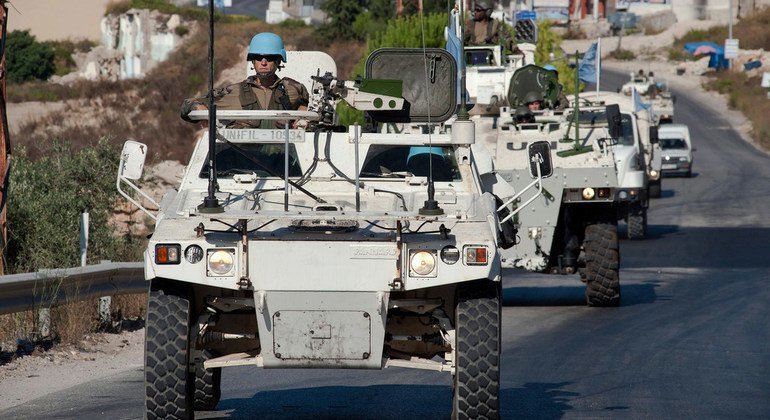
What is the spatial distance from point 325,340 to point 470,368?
2.54ft

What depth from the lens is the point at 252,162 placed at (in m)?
9.20

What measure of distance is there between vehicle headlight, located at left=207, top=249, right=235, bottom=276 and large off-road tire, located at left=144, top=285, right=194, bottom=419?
0.27m

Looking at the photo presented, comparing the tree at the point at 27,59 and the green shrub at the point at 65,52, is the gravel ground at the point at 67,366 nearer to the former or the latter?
the tree at the point at 27,59

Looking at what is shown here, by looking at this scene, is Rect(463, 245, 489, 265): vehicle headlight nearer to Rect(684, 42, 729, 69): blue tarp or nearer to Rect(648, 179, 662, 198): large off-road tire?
Rect(648, 179, 662, 198): large off-road tire

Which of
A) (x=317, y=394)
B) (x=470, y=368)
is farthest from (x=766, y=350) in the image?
(x=470, y=368)

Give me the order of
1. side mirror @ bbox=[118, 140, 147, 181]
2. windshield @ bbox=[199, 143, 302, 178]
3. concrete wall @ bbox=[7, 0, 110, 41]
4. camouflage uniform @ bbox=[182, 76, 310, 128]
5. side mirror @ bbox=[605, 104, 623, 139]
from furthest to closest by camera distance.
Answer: concrete wall @ bbox=[7, 0, 110, 41]
side mirror @ bbox=[605, 104, 623, 139]
camouflage uniform @ bbox=[182, 76, 310, 128]
windshield @ bbox=[199, 143, 302, 178]
side mirror @ bbox=[118, 140, 147, 181]

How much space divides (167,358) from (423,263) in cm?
141

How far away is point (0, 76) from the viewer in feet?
43.1

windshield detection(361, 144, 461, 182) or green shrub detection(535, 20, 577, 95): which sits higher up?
green shrub detection(535, 20, 577, 95)

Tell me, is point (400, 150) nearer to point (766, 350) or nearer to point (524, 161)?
point (766, 350)

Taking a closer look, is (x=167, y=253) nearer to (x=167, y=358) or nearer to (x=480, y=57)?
(x=167, y=358)

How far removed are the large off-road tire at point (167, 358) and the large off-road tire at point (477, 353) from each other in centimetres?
143

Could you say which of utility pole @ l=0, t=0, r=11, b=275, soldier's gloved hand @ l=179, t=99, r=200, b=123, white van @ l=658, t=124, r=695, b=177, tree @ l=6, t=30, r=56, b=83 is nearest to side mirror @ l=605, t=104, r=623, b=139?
utility pole @ l=0, t=0, r=11, b=275

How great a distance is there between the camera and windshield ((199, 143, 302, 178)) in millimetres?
9109
